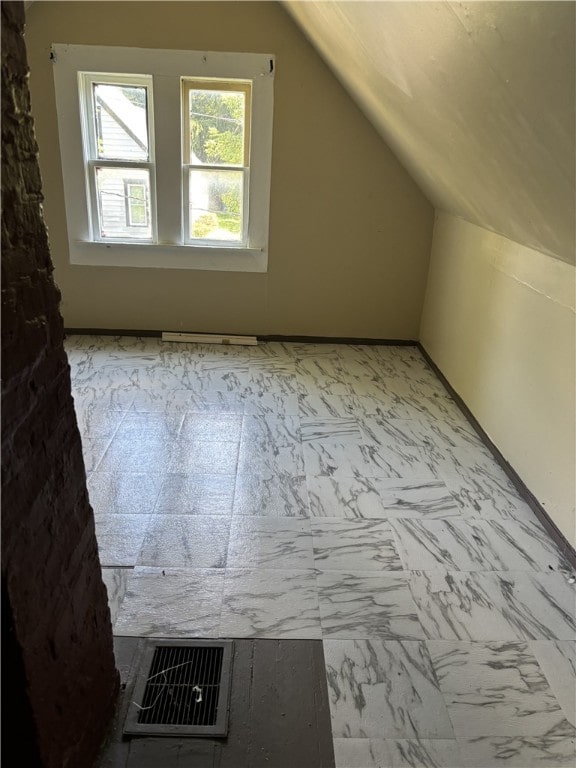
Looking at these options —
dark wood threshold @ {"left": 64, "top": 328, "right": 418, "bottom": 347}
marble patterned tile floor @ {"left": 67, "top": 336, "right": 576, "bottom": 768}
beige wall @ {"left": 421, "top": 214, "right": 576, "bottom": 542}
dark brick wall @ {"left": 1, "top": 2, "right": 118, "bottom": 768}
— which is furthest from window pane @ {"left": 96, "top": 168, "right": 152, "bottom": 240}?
dark brick wall @ {"left": 1, "top": 2, "right": 118, "bottom": 768}

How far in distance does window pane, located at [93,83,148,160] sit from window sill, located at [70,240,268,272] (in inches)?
24.3

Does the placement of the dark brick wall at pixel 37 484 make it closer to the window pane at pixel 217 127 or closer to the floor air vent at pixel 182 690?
the floor air vent at pixel 182 690

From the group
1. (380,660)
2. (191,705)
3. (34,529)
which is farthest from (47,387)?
(380,660)

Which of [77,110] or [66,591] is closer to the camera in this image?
[66,591]

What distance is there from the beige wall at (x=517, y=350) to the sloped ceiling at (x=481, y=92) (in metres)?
0.17

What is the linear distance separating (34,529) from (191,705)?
79cm

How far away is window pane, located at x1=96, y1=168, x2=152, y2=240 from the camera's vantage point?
152 inches

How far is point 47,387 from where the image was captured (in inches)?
40.8

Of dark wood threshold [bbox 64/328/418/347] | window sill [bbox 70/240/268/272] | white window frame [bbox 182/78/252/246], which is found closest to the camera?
white window frame [bbox 182/78/252/246]

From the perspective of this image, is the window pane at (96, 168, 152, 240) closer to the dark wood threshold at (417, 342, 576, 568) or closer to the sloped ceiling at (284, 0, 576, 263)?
the sloped ceiling at (284, 0, 576, 263)

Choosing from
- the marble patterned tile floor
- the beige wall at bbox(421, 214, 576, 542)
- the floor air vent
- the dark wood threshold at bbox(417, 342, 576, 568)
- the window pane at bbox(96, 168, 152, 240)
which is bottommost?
the floor air vent

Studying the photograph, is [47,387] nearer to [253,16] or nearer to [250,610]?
[250,610]

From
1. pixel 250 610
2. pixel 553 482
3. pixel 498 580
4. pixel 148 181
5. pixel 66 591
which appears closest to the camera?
pixel 66 591

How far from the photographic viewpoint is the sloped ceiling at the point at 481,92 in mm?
1206
